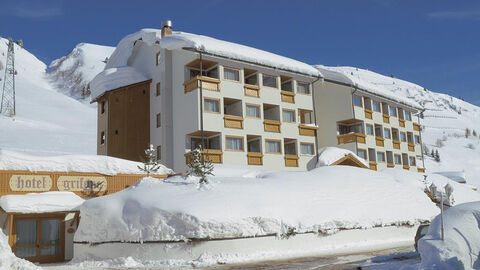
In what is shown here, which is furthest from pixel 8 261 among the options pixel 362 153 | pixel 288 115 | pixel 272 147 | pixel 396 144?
pixel 396 144

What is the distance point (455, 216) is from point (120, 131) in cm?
2755

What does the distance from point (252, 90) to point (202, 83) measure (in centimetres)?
490

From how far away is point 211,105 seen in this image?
33.5m

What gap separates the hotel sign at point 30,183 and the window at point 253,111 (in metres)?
16.5

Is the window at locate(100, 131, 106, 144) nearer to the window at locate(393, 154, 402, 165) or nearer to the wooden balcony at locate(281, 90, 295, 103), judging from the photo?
the wooden balcony at locate(281, 90, 295, 103)

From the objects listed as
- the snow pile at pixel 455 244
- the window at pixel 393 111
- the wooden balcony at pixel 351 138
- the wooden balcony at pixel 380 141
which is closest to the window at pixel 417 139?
the window at pixel 393 111

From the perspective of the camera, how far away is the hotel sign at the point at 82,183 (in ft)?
78.2

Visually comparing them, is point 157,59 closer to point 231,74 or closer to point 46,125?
point 231,74

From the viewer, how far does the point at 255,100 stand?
3641cm

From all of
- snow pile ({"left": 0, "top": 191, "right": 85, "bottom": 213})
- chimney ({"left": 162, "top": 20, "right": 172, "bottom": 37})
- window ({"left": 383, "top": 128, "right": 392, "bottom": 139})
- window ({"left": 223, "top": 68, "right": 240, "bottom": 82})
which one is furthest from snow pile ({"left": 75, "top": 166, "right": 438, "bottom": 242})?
window ({"left": 383, "top": 128, "right": 392, "bottom": 139})

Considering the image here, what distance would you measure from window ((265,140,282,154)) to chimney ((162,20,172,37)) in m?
12.0

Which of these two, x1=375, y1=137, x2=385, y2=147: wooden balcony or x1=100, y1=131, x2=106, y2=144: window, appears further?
x1=375, y1=137, x2=385, y2=147: wooden balcony

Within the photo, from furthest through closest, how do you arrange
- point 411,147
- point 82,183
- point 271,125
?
point 411,147, point 271,125, point 82,183

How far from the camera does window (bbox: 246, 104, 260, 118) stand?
118 ft
